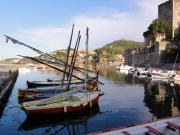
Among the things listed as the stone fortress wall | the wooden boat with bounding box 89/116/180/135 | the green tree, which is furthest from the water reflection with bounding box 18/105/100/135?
the green tree

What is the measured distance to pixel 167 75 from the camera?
77625 mm

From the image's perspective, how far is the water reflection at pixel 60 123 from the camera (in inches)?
995

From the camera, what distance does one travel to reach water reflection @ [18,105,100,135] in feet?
82.9

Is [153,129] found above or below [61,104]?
above

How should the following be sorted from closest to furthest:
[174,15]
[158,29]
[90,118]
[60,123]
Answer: [60,123] < [90,118] < [158,29] < [174,15]

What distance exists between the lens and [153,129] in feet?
45.9

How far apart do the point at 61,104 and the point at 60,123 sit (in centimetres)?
275

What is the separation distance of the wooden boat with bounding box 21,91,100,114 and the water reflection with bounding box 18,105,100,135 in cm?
63

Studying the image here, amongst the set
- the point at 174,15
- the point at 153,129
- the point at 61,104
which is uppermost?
the point at 174,15

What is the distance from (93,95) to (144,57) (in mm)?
113007

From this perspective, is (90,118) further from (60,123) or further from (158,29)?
(158,29)

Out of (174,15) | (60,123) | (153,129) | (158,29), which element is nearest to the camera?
(153,129)

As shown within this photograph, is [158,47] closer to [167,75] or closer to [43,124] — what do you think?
[167,75]

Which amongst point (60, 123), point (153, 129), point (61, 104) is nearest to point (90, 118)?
point (61, 104)
